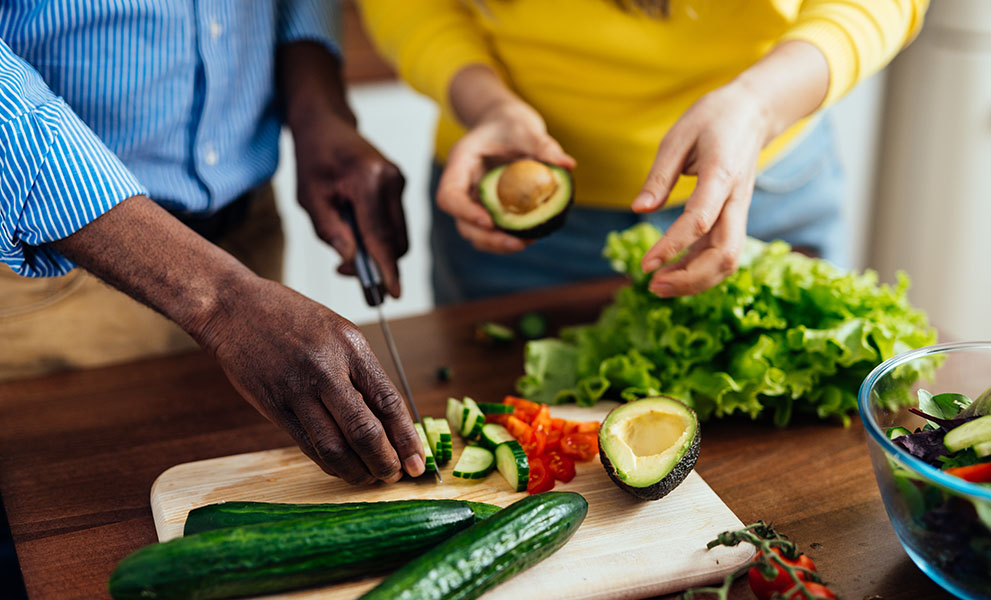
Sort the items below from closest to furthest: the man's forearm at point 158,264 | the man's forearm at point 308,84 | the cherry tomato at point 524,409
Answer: the man's forearm at point 158,264
the cherry tomato at point 524,409
the man's forearm at point 308,84

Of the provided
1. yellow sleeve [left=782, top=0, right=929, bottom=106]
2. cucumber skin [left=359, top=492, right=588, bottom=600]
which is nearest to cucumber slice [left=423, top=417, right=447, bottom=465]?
cucumber skin [left=359, top=492, right=588, bottom=600]

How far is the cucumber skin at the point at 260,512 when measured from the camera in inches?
47.4

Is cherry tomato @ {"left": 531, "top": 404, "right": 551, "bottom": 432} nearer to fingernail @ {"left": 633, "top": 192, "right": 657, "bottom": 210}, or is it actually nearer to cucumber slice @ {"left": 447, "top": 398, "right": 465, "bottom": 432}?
cucumber slice @ {"left": 447, "top": 398, "right": 465, "bottom": 432}

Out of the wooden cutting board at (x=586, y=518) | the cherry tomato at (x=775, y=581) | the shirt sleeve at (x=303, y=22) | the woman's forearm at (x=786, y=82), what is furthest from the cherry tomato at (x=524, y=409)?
the shirt sleeve at (x=303, y=22)

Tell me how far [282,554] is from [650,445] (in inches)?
21.5

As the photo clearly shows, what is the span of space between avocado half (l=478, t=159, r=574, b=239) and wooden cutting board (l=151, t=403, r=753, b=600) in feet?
1.36

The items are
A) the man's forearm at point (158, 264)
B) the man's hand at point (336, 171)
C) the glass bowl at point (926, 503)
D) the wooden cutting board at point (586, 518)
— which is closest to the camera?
the glass bowl at point (926, 503)

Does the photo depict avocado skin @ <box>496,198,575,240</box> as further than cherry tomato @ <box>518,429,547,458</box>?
Yes

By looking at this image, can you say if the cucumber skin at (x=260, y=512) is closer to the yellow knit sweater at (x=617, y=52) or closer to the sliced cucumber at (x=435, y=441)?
the sliced cucumber at (x=435, y=441)

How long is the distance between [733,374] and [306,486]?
72 centimetres

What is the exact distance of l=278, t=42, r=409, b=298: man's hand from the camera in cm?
174

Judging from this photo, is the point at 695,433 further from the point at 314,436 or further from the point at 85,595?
the point at 85,595

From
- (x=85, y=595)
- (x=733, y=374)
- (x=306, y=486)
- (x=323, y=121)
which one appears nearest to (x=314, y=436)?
(x=306, y=486)

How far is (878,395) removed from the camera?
49.1 inches
